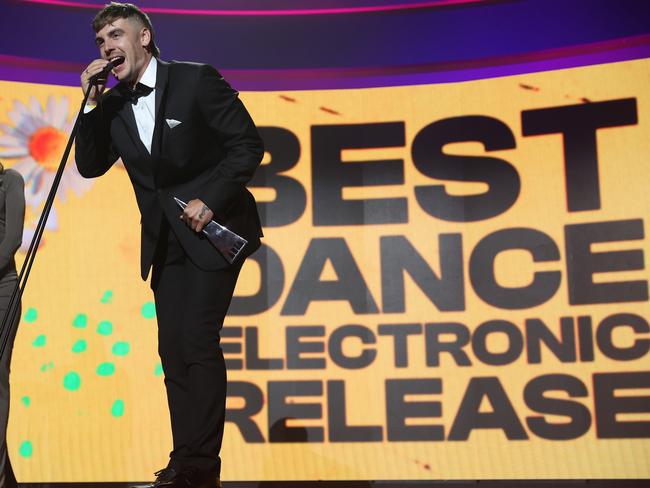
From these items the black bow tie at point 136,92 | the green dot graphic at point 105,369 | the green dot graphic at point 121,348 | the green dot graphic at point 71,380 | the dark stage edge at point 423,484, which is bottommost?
the dark stage edge at point 423,484

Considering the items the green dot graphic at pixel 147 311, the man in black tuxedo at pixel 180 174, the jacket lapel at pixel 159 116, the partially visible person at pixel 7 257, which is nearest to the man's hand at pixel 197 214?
the man in black tuxedo at pixel 180 174

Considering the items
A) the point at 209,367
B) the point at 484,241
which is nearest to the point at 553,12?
the point at 484,241

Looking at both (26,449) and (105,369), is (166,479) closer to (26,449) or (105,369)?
(105,369)

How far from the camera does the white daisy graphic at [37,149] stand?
3.36m

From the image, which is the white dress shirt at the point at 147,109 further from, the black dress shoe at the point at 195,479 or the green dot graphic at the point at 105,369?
the green dot graphic at the point at 105,369

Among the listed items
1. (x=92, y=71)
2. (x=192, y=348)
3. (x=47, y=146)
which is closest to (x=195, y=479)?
(x=192, y=348)

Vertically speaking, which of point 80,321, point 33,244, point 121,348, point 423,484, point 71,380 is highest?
point 33,244

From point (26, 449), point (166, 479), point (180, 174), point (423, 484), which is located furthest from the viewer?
point (26, 449)

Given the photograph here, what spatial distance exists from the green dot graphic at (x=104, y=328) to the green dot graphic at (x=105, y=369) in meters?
0.13

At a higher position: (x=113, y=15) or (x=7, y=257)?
(x=113, y=15)

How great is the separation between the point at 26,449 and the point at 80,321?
572 millimetres

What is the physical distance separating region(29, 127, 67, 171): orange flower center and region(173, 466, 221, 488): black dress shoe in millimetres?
2039

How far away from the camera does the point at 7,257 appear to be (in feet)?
8.32

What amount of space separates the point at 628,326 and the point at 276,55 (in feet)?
6.16
